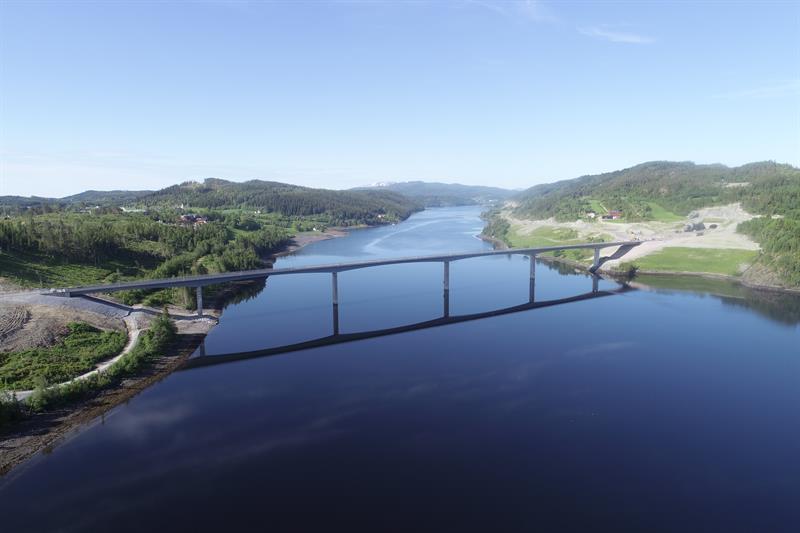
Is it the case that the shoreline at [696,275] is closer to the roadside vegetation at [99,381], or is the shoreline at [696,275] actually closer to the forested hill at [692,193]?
the forested hill at [692,193]

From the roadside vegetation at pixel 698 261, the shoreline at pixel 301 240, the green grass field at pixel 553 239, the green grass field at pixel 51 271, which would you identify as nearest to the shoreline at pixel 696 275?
the roadside vegetation at pixel 698 261

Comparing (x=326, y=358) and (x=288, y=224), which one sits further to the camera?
(x=288, y=224)

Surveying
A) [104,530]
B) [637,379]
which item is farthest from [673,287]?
[104,530]

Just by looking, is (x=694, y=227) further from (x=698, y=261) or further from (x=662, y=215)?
(x=698, y=261)

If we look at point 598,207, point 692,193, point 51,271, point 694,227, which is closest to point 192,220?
point 51,271

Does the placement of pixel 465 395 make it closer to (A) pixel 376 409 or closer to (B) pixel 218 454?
(A) pixel 376 409
